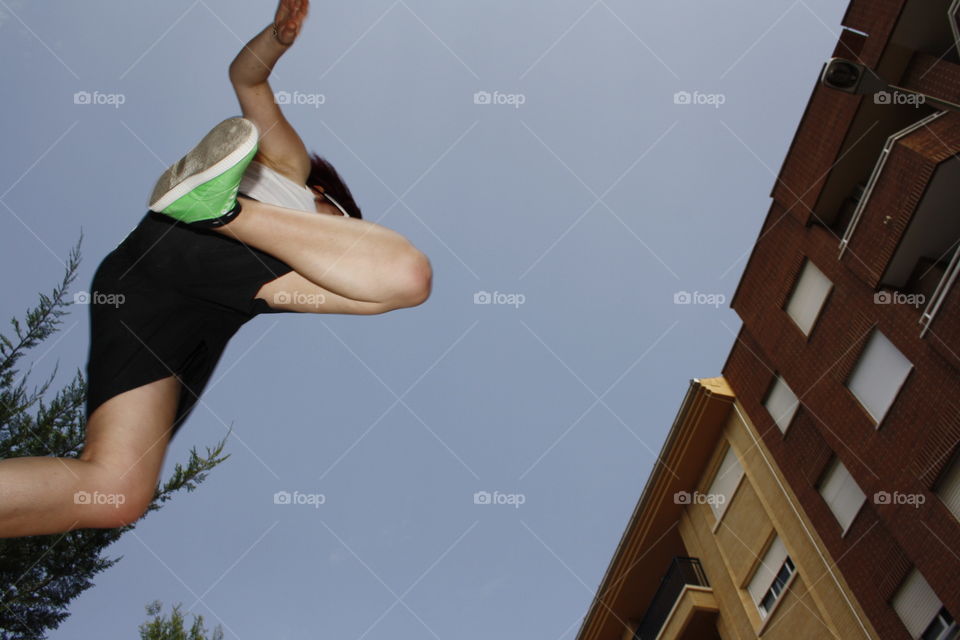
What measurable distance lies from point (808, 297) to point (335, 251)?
43.8 ft

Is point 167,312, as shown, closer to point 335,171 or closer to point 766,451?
point 335,171

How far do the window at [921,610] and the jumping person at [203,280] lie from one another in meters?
10.1

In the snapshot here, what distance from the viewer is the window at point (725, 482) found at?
1560 centimetres

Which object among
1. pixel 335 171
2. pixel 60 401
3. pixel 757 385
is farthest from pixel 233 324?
pixel 757 385

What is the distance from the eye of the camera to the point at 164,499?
9.10m

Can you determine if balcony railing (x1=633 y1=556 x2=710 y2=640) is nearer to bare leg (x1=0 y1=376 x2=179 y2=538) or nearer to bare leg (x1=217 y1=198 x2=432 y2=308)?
bare leg (x1=0 y1=376 x2=179 y2=538)

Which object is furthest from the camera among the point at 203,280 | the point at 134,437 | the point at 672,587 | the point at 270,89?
the point at 672,587

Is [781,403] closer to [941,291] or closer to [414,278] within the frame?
[941,291]

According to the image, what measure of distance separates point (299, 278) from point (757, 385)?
13.9 meters

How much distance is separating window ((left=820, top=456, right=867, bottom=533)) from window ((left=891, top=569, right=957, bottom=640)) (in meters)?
1.46

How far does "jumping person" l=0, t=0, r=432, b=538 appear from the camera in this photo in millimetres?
2656

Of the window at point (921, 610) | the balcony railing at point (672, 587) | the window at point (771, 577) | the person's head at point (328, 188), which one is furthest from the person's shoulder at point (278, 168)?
the balcony railing at point (672, 587)

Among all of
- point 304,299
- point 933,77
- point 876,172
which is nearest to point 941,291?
point 876,172

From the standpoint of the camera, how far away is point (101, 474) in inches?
111
